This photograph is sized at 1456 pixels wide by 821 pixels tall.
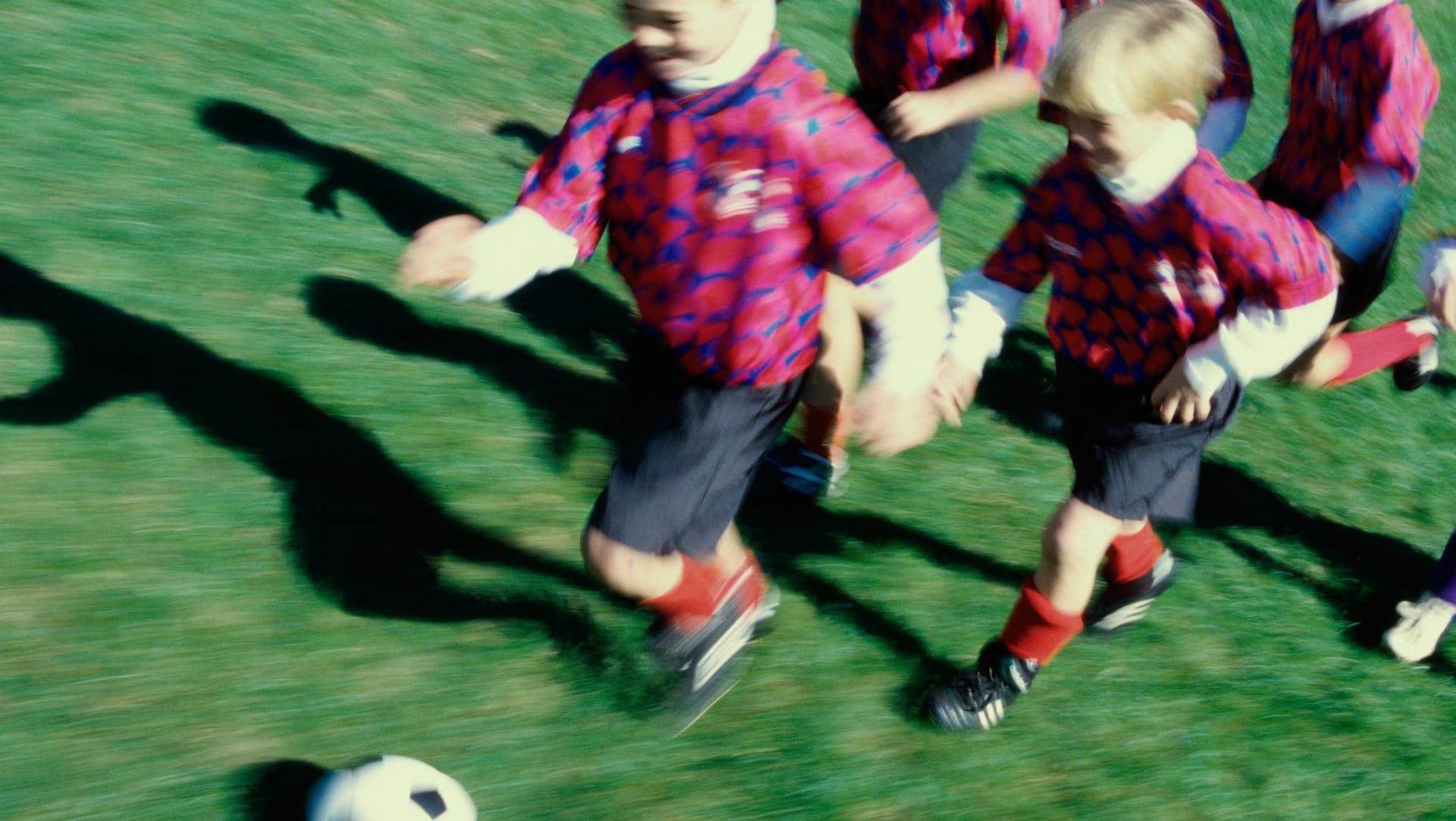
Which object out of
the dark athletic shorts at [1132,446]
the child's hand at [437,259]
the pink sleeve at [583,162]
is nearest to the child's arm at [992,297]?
the dark athletic shorts at [1132,446]

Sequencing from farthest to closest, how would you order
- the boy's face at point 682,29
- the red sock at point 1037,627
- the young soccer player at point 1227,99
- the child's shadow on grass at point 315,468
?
the young soccer player at point 1227,99 < the child's shadow on grass at point 315,468 < the red sock at point 1037,627 < the boy's face at point 682,29

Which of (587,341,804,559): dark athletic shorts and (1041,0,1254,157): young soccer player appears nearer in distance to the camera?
(587,341,804,559): dark athletic shorts

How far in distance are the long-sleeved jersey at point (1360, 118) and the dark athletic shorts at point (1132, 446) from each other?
2.71 ft

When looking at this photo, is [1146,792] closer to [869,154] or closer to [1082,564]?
[1082,564]

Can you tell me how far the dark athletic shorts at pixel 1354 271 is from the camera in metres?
3.20

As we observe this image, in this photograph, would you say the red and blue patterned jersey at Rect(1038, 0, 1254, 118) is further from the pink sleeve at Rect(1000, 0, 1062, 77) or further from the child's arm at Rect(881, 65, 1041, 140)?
the child's arm at Rect(881, 65, 1041, 140)

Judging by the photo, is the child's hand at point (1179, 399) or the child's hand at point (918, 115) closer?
the child's hand at point (1179, 399)

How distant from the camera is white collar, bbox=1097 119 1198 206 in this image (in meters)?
2.20

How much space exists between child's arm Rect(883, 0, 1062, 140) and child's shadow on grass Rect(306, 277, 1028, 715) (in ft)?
3.49

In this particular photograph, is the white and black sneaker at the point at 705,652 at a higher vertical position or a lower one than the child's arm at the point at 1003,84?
lower

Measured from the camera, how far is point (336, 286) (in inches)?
151

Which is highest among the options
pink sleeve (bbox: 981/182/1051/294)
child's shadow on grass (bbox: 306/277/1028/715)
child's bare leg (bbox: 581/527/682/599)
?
pink sleeve (bbox: 981/182/1051/294)

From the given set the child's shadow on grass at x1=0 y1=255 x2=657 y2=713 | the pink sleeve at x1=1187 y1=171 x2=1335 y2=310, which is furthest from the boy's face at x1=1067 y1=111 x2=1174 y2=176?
the child's shadow on grass at x1=0 y1=255 x2=657 y2=713

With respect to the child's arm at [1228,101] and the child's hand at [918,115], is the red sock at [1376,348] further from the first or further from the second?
the child's hand at [918,115]
